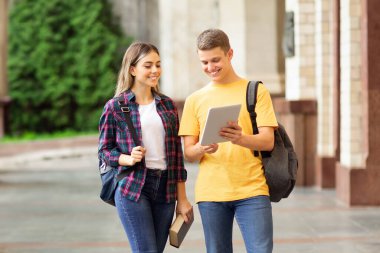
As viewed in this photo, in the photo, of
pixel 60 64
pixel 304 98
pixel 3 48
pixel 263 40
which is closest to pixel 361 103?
pixel 304 98

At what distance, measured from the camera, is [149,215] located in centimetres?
566

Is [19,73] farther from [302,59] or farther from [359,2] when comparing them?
[359,2]

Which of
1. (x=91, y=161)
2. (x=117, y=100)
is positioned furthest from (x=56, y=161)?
(x=117, y=100)

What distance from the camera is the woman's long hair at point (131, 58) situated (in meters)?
5.71

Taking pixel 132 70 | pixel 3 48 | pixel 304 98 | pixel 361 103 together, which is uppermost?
pixel 132 70

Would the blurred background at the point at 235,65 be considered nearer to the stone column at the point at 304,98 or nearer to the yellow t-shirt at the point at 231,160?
the stone column at the point at 304,98

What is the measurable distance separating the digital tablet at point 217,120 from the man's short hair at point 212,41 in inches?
14.9

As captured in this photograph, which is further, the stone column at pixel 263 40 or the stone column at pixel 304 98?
the stone column at pixel 263 40

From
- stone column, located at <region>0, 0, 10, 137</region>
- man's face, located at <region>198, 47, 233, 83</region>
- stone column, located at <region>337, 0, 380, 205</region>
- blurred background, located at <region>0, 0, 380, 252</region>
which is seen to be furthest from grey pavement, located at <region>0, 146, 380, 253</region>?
stone column, located at <region>0, 0, 10, 137</region>

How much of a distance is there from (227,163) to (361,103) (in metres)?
7.67

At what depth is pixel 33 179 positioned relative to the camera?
18.9 m

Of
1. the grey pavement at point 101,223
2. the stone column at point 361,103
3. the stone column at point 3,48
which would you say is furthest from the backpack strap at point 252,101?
the stone column at point 3,48

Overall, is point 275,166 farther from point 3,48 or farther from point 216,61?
point 3,48

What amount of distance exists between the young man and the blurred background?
720 cm
